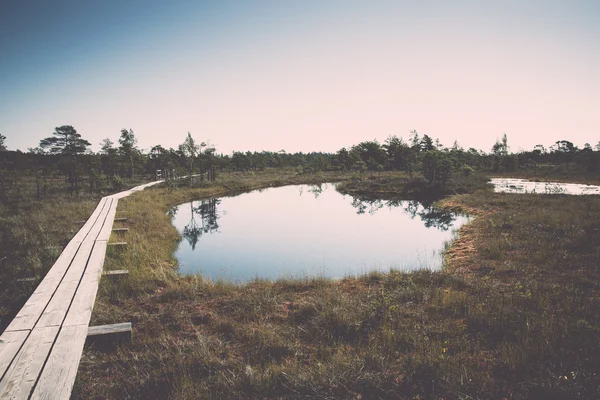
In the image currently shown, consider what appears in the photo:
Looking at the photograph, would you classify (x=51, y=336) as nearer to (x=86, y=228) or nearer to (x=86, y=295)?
(x=86, y=295)

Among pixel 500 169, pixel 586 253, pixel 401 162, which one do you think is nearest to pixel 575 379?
pixel 586 253

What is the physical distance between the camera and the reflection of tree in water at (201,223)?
1529 cm

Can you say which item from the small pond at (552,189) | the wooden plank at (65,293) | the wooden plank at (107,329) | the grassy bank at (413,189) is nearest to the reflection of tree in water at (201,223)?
the wooden plank at (65,293)

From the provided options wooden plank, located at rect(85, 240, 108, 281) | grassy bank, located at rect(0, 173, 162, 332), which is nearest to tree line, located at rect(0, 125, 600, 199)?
grassy bank, located at rect(0, 173, 162, 332)

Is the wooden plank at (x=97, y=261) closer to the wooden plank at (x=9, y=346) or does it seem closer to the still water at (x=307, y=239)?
the wooden plank at (x=9, y=346)

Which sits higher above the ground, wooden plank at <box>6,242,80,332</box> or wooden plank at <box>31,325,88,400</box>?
wooden plank at <box>6,242,80,332</box>

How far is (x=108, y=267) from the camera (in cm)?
777

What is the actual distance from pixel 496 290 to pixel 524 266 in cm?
290

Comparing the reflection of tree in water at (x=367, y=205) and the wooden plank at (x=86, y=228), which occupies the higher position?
the wooden plank at (x=86, y=228)

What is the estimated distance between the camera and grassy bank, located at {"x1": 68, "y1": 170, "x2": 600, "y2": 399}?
350cm

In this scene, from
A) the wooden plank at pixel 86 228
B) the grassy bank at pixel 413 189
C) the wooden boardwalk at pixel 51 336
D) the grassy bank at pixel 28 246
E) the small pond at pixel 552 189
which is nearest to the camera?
the wooden boardwalk at pixel 51 336

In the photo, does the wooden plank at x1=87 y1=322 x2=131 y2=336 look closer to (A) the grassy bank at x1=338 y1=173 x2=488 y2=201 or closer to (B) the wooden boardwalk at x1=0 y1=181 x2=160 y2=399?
(B) the wooden boardwalk at x1=0 y1=181 x2=160 y2=399

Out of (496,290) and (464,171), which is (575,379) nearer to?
(496,290)

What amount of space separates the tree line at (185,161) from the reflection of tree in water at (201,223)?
10.5 m
